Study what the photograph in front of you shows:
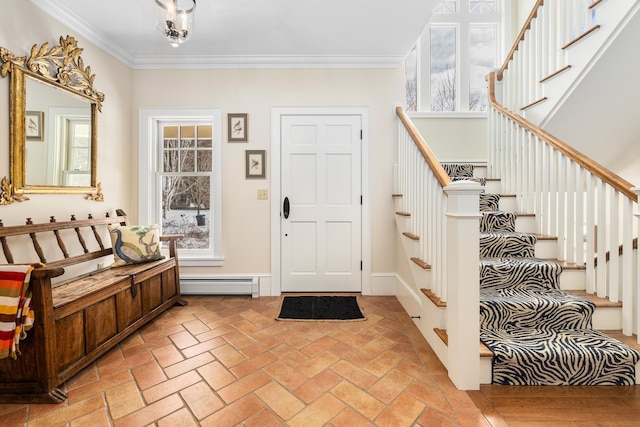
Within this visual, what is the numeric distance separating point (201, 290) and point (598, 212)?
354 centimetres

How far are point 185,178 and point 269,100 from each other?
4.38 feet

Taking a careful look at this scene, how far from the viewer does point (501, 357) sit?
4.91ft

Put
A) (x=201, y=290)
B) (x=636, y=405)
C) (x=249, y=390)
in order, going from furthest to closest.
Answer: (x=201, y=290)
(x=249, y=390)
(x=636, y=405)

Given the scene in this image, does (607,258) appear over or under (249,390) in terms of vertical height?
over

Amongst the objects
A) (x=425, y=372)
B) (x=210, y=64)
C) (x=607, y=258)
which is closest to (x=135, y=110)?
(x=210, y=64)

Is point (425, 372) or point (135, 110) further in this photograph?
point (135, 110)

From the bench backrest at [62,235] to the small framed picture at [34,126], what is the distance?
24.0 inches

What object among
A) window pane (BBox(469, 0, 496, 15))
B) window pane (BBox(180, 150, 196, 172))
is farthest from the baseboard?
window pane (BBox(469, 0, 496, 15))

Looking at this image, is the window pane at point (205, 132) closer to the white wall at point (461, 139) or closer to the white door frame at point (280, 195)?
the white door frame at point (280, 195)

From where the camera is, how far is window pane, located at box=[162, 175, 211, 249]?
10.2 ft

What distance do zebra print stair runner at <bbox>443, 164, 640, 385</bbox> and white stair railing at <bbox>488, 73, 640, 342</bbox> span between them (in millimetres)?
220

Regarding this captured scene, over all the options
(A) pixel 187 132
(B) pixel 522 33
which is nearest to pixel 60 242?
(A) pixel 187 132

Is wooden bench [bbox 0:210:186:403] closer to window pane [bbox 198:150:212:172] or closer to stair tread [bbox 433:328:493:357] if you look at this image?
window pane [bbox 198:150:212:172]

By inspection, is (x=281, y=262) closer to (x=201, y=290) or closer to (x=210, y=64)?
(x=201, y=290)
